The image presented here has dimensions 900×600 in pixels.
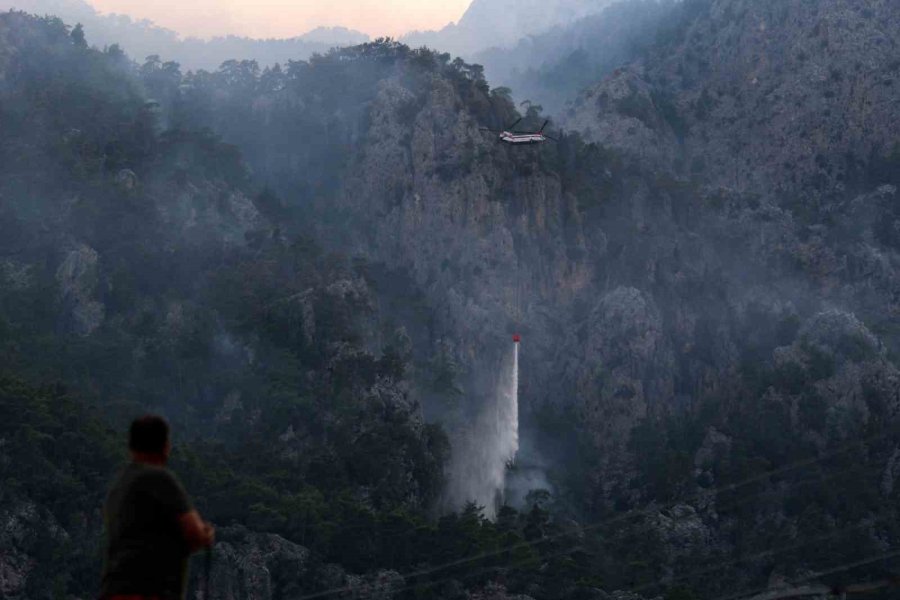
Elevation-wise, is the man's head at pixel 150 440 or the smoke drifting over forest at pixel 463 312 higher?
the smoke drifting over forest at pixel 463 312

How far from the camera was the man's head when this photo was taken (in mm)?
13398

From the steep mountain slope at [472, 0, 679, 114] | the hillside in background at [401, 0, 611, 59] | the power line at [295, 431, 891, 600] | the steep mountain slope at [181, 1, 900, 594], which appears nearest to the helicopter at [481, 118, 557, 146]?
the steep mountain slope at [181, 1, 900, 594]

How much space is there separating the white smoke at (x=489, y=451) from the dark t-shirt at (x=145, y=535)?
235 ft

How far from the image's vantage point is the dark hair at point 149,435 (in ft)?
43.9

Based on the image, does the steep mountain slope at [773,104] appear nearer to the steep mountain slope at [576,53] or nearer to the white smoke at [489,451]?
the steep mountain slope at [576,53]

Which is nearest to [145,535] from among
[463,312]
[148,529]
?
[148,529]

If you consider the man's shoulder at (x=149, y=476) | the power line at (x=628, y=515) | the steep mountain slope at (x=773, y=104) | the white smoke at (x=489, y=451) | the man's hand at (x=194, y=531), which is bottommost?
the man's hand at (x=194, y=531)

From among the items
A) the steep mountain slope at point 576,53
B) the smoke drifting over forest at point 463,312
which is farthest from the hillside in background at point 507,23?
the smoke drifting over forest at point 463,312

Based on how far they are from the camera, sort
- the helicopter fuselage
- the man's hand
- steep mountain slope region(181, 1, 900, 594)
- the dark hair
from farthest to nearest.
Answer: the helicopter fuselage → steep mountain slope region(181, 1, 900, 594) → the dark hair → the man's hand

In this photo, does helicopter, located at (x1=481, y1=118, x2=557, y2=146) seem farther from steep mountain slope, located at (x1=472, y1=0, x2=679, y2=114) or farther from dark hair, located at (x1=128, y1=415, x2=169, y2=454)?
dark hair, located at (x1=128, y1=415, x2=169, y2=454)

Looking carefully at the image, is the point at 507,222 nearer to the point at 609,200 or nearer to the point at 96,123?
the point at 609,200

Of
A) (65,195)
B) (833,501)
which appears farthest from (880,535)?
(65,195)

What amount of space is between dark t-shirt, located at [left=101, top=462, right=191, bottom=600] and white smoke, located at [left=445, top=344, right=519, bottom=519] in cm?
7166

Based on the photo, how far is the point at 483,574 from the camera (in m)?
65.1
